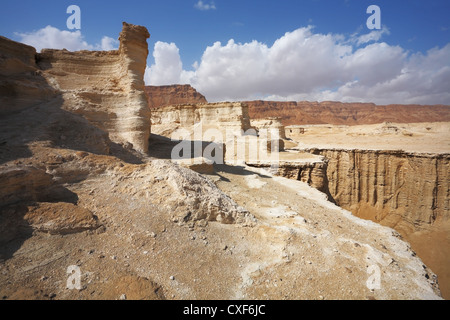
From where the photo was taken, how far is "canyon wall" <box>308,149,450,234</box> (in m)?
15.0

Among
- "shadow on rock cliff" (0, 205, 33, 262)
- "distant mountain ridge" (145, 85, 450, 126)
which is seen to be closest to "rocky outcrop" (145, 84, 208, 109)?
"distant mountain ridge" (145, 85, 450, 126)

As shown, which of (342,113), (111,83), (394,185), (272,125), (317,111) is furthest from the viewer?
(342,113)

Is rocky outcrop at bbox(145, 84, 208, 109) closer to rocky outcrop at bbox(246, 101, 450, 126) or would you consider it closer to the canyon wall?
rocky outcrop at bbox(246, 101, 450, 126)

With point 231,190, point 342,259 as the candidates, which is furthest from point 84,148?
point 342,259

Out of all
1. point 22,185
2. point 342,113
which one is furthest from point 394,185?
point 342,113

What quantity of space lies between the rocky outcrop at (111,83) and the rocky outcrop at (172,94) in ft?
251

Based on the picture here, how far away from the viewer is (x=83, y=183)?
4254 mm

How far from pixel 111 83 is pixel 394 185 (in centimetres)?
2068

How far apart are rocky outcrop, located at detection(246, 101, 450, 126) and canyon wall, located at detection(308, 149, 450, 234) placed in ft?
220

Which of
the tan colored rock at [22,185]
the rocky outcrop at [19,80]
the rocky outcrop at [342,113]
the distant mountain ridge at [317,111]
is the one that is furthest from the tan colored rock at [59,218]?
the rocky outcrop at [342,113]

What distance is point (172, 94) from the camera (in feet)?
280

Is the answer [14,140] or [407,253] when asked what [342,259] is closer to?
[407,253]

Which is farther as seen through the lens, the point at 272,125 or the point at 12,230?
the point at 272,125

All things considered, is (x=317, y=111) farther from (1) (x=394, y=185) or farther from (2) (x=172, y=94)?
(1) (x=394, y=185)
